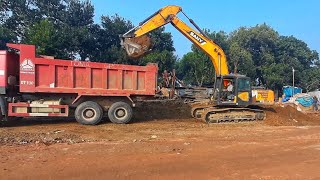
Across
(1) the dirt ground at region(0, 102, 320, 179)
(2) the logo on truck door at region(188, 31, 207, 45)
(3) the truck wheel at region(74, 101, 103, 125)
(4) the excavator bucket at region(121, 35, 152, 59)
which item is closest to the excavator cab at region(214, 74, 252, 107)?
(2) the logo on truck door at region(188, 31, 207, 45)

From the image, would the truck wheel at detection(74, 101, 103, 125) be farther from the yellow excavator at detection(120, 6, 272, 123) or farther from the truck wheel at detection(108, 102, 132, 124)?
the yellow excavator at detection(120, 6, 272, 123)

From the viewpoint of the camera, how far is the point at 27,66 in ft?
45.0

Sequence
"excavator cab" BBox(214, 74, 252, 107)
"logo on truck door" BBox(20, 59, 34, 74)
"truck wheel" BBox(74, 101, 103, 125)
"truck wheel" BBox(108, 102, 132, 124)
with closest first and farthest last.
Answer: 1. "logo on truck door" BBox(20, 59, 34, 74)
2. "truck wheel" BBox(74, 101, 103, 125)
3. "truck wheel" BBox(108, 102, 132, 124)
4. "excavator cab" BBox(214, 74, 252, 107)

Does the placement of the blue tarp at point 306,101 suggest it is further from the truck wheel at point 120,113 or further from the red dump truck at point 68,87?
the truck wheel at point 120,113

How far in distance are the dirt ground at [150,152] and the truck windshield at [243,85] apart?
3272 mm

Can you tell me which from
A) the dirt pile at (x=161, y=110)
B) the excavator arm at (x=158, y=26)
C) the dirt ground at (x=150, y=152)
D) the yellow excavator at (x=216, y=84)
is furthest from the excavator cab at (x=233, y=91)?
the dirt ground at (x=150, y=152)

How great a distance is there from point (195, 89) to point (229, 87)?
402 inches

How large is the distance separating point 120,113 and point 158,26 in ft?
15.9

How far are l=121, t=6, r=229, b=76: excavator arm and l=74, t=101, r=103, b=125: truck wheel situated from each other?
3.41 metres

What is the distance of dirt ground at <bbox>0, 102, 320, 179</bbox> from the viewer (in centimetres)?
692

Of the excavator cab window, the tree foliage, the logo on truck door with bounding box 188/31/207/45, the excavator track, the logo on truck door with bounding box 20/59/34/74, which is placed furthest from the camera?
the tree foliage

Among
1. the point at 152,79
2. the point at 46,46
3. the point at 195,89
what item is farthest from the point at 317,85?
the point at 152,79

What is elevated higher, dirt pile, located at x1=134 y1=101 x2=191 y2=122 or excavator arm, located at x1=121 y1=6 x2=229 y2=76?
excavator arm, located at x1=121 y1=6 x2=229 y2=76

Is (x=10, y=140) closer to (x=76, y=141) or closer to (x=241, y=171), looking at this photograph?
(x=76, y=141)
